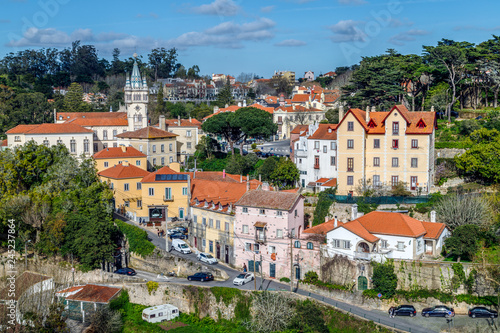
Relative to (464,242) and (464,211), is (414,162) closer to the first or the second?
(464,211)

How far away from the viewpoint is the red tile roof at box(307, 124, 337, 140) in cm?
5591

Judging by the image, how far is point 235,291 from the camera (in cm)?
4238

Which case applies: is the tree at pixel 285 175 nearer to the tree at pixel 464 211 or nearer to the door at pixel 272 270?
the door at pixel 272 270

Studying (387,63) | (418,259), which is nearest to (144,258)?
(418,259)

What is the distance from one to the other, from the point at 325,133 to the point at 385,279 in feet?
63.5

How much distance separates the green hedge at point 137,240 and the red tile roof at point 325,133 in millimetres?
18650

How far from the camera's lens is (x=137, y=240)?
164 feet

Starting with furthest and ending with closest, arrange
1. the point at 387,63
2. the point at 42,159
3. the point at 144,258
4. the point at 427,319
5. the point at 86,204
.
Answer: the point at 387,63
the point at 42,159
the point at 86,204
the point at 144,258
the point at 427,319

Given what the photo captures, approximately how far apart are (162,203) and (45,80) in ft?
330

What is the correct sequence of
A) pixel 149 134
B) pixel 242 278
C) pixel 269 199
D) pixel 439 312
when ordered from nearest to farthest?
pixel 439 312, pixel 242 278, pixel 269 199, pixel 149 134

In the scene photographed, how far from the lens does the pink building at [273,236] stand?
45.3 metres

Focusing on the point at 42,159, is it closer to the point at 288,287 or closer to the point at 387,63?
the point at 288,287

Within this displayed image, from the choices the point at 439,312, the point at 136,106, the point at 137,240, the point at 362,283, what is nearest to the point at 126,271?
the point at 137,240

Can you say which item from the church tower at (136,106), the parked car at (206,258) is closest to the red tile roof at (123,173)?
the parked car at (206,258)
